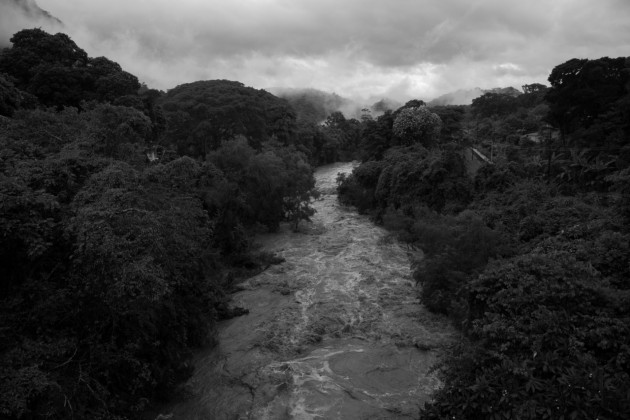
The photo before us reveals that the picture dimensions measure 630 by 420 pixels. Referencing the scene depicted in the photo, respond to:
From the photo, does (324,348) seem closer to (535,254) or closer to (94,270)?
(535,254)

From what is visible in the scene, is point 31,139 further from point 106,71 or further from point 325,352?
point 106,71

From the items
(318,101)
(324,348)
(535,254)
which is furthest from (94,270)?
(318,101)

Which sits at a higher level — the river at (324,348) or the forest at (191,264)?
the forest at (191,264)

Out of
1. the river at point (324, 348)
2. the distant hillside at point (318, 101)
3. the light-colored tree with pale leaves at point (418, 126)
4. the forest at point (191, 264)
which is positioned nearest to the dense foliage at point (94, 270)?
the forest at point (191, 264)

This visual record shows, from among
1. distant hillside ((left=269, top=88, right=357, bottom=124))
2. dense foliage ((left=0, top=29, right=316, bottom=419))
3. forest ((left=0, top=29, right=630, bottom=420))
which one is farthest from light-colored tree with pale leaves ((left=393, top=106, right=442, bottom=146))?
distant hillside ((left=269, top=88, right=357, bottom=124))

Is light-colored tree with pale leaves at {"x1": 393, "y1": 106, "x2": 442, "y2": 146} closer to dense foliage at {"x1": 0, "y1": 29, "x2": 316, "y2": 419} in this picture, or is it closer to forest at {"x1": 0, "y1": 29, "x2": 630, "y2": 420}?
forest at {"x1": 0, "y1": 29, "x2": 630, "y2": 420}

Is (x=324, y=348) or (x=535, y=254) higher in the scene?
(x=535, y=254)

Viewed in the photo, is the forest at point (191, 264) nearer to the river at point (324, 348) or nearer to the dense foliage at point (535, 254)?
the dense foliage at point (535, 254)
